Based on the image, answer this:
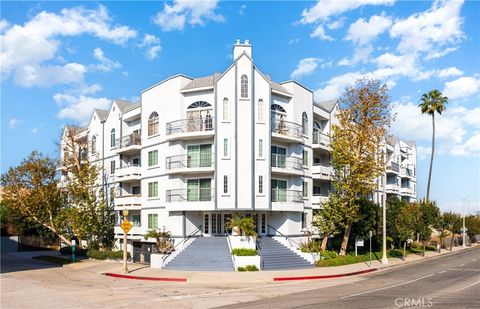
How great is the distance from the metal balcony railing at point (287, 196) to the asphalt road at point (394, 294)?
993cm

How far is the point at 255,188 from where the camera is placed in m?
35.6

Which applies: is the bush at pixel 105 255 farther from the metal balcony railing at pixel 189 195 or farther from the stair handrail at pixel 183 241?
the metal balcony railing at pixel 189 195

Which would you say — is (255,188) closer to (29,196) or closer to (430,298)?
(430,298)

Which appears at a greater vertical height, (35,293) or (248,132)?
(248,132)

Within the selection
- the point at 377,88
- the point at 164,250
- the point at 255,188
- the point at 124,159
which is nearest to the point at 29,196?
the point at 124,159

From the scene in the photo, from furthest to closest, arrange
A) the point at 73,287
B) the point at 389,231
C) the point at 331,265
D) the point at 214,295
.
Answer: the point at 389,231 < the point at 331,265 < the point at 73,287 < the point at 214,295

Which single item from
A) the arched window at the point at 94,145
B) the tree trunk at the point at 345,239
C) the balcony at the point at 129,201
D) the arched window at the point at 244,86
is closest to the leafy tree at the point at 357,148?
the tree trunk at the point at 345,239

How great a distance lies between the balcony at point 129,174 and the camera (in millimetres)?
41469

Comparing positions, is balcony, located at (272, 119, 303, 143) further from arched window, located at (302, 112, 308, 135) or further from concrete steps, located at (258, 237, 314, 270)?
concrete steps, located at (258, 237, 314, 270)

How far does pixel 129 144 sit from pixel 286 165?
14.8 m

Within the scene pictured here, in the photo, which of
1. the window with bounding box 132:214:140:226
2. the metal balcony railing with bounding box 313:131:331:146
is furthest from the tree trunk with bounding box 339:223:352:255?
the window with bounding box 132:214:140:226

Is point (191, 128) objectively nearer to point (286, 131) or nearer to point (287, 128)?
point (286, 131)

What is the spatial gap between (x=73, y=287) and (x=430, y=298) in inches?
686

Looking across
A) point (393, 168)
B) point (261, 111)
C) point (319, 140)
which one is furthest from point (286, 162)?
point (393, 168)
